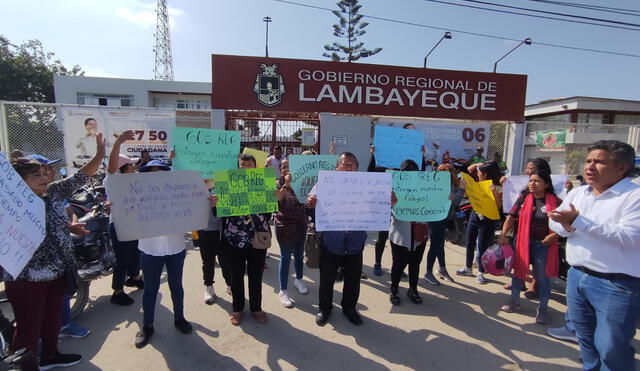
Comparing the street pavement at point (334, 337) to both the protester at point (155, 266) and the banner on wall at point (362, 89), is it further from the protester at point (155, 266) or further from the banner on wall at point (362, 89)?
the banner on wall at point (362, 89)

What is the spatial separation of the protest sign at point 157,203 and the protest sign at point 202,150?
1.23ft

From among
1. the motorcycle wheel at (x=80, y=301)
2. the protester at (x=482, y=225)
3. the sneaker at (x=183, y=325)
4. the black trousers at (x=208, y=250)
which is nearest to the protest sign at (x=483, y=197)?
the protester at (x=482, y=225)

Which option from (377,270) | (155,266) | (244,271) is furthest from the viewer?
(377,270)

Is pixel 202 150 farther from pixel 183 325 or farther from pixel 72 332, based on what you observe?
pixel 72 332

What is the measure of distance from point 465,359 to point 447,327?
55cm

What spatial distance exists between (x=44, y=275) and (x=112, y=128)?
725 centimetres

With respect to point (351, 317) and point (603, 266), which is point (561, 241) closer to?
point (603, 266)

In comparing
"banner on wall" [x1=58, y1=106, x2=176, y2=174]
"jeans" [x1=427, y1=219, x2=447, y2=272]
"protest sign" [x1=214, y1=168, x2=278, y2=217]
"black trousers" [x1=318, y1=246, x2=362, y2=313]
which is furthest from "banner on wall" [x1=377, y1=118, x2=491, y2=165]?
"protest sign" [x1=214, y1=168, x2=278, y2=217]

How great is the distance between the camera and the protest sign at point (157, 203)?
9.19 ft

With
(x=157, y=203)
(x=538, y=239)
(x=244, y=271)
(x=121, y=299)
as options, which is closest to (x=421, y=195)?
(x=538, y=239)

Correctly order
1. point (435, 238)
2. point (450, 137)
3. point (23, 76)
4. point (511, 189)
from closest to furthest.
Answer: point (511, 189) < point (435, 238) < point (450, 137) < point (23, 76)

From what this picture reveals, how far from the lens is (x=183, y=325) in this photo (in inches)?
129

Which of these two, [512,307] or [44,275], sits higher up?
[44,275]

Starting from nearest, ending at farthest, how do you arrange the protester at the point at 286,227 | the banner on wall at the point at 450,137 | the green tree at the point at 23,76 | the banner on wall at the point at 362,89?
1. the protester at the point at 286,227
2. the banner on wall at the point at 362,89
3. the banner on wall at the point at 450,137
4. the green tree at the point at 23,76
